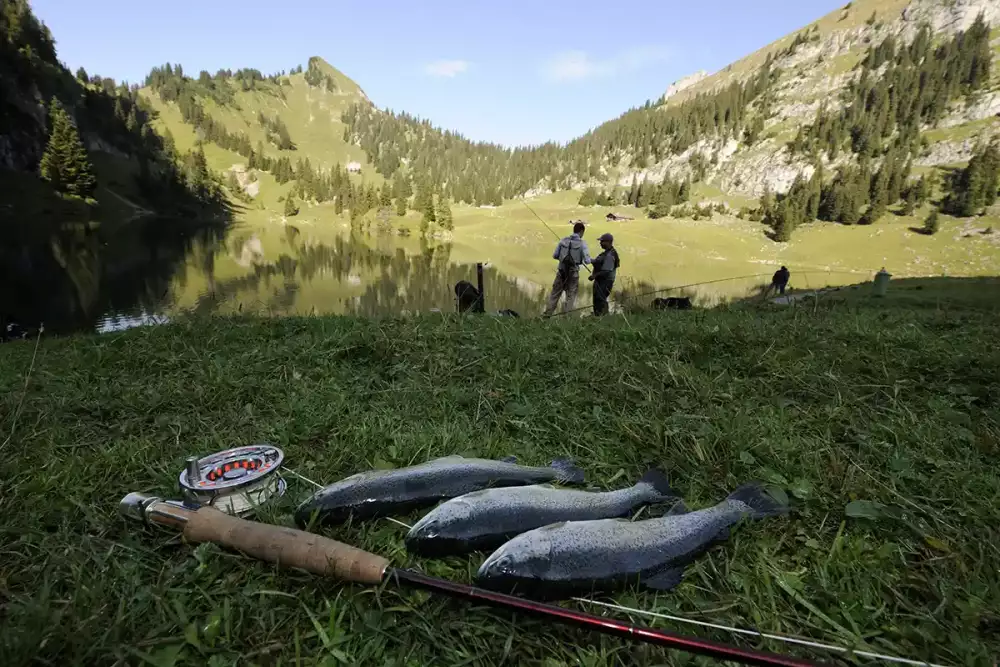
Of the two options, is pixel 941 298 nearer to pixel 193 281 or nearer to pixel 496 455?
pixel 496 455

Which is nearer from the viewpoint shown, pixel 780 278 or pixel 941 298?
pixel 941 298

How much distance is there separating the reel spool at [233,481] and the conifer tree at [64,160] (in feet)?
358

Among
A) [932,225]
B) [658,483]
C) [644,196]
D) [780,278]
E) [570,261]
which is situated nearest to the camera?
[658,483]

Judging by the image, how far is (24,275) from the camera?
34.5 metres

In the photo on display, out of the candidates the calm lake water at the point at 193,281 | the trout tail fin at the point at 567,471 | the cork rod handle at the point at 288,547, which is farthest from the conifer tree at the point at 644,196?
the cork rod handle at the point at 288,547

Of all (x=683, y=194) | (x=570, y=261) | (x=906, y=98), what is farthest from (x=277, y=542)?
(x=906, y=98)

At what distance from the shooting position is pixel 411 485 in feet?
9.62

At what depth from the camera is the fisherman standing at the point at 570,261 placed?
15.5 meters

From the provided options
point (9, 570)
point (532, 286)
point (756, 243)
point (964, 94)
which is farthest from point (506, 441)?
point (964, 94)

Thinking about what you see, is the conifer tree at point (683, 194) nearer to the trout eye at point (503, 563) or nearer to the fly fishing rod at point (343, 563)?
the trout eye at point (503, 563)

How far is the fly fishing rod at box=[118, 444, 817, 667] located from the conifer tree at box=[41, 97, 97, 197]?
109 metres

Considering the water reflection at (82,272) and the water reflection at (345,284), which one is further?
the water reflection at (345,284)

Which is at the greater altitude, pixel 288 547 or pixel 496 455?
pixel 288 547

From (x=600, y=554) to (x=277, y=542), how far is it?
63.0 inches
